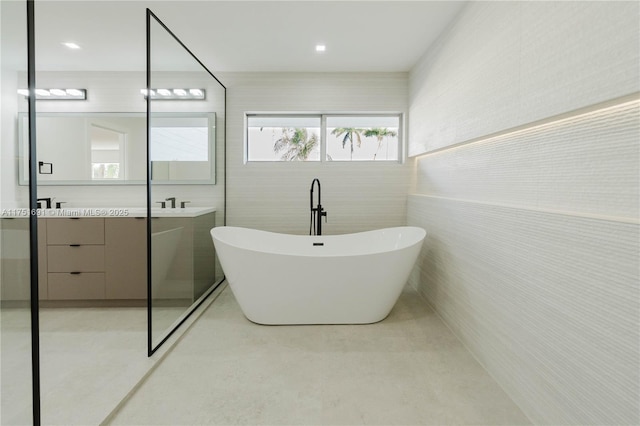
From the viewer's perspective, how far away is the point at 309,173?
4035 millimetres

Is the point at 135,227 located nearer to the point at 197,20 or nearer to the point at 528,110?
the point at 197,20

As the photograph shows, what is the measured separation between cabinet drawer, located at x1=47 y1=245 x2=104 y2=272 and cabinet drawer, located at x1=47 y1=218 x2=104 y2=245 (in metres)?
0.07

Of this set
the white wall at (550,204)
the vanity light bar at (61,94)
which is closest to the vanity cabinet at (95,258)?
the vanity light bar at (61,94)

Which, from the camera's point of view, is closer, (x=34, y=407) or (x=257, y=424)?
(x=34, y=407)

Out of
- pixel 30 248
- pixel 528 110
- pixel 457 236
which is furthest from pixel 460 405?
pixel 30 248

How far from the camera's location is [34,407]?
1352mm

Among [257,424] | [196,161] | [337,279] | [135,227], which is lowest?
[257,424]

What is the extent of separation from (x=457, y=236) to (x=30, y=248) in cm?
259

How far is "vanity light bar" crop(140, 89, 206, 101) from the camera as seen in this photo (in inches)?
94.7

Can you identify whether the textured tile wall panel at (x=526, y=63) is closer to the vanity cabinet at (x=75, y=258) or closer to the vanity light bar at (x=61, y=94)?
the vanity cabinet at (x=75, y=258)

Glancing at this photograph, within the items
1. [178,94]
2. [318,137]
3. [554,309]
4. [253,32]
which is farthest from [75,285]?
[554,309]

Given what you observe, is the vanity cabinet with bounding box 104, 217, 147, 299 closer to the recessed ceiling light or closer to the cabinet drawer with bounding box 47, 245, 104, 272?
the cabinet drawer with bounding box 47, 245, 104, 272

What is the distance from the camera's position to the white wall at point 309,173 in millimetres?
3967

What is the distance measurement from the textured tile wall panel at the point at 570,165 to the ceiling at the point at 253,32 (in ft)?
4.36
